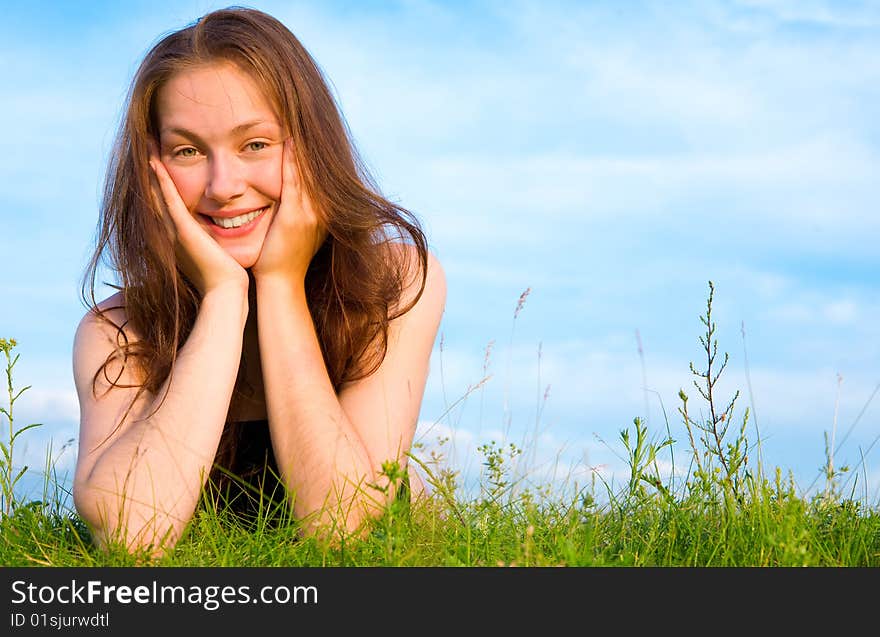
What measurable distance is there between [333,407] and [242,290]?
673mm

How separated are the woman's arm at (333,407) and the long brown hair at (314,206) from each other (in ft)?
0.35

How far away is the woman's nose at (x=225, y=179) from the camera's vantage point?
3.80m

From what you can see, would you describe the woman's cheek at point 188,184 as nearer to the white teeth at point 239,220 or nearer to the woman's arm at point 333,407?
the white teeth at point 239,220

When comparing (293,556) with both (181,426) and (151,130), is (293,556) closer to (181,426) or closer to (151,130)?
(181,426)

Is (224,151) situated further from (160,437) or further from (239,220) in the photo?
(160,437)

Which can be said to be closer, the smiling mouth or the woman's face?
the woman's face

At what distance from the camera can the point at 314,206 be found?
157 inches

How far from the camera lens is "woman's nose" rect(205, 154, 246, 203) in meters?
3.80

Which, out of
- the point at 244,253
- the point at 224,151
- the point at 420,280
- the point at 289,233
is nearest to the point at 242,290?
the point at 244,253

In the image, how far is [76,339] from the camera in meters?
4.21

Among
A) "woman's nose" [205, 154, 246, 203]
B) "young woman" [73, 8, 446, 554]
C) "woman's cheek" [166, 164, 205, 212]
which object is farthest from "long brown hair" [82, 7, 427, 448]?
"woman's nose" [205, 154, 246, 203]

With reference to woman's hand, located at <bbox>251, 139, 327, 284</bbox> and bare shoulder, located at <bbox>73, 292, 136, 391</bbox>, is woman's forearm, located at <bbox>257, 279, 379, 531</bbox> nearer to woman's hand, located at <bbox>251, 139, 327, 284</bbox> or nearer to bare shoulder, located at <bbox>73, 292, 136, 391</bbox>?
woman's hand, located at <bbox>251, 139, 327, 284</bbox>

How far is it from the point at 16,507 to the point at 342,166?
6.57ft
